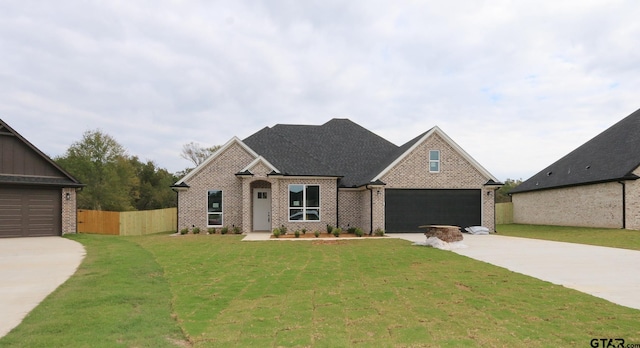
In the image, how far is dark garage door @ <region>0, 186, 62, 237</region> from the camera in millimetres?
19312

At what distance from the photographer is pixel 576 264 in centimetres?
1106

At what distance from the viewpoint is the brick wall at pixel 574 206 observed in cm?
2256

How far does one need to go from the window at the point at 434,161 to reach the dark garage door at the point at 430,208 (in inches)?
47.0

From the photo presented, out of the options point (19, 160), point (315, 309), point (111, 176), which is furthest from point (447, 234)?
point (111, 176)

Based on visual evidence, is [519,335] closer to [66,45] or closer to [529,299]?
[529,299]

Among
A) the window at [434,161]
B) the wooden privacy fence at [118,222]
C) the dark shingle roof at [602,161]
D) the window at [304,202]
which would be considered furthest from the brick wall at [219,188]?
the dark shingle roof at [602,161]

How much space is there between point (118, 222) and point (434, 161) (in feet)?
59.0

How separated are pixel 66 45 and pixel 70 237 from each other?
29.5ft

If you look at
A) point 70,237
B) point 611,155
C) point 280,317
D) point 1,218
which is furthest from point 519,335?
point 611,155

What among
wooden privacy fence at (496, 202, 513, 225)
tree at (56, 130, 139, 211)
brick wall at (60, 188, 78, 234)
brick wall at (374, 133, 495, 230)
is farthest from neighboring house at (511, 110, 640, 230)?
tree at (56, 130, 139, 211)

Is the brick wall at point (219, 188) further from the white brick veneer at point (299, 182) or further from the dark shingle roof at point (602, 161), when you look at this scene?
the dark shingle roof at point (602, 161)

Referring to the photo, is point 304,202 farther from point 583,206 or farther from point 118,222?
point 583,206

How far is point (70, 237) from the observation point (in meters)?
19.7

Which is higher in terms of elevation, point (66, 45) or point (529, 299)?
point (66, 45)
